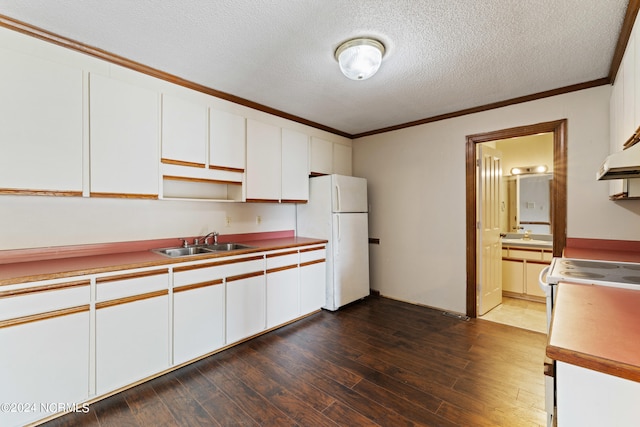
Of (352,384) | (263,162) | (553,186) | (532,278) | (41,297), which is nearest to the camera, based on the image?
(41,297)

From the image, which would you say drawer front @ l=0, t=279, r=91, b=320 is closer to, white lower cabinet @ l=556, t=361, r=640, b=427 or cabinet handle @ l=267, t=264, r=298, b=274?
cabinet handle @ l=267, t=264, r=298, b=274

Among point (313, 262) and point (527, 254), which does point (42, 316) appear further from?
point (527, 254)

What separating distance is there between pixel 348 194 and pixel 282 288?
4.89 ft

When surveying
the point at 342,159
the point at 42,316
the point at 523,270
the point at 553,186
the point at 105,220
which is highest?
the point at 342,159

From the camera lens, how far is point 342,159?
438 centimetres

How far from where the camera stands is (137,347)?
2051mm

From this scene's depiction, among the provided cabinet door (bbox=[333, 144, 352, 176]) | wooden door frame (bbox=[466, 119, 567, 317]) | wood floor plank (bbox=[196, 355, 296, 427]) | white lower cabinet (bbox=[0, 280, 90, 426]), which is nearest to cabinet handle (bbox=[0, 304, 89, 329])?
white lower cabinet (bbox=[0, 280, 90, 426])

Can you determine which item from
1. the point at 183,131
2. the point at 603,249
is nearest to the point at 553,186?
the point at 603,249

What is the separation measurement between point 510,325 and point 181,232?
3.67 meters

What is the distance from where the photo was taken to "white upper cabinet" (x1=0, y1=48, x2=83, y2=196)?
1780 mm

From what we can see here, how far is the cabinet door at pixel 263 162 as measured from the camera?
10.2 feet

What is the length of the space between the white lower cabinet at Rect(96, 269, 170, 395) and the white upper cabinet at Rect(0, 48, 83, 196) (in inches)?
30.4

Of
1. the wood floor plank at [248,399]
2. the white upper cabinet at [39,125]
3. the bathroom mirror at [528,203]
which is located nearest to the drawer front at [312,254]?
the wood floor plank at [248,399]

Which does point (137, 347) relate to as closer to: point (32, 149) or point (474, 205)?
point (32, 149)
